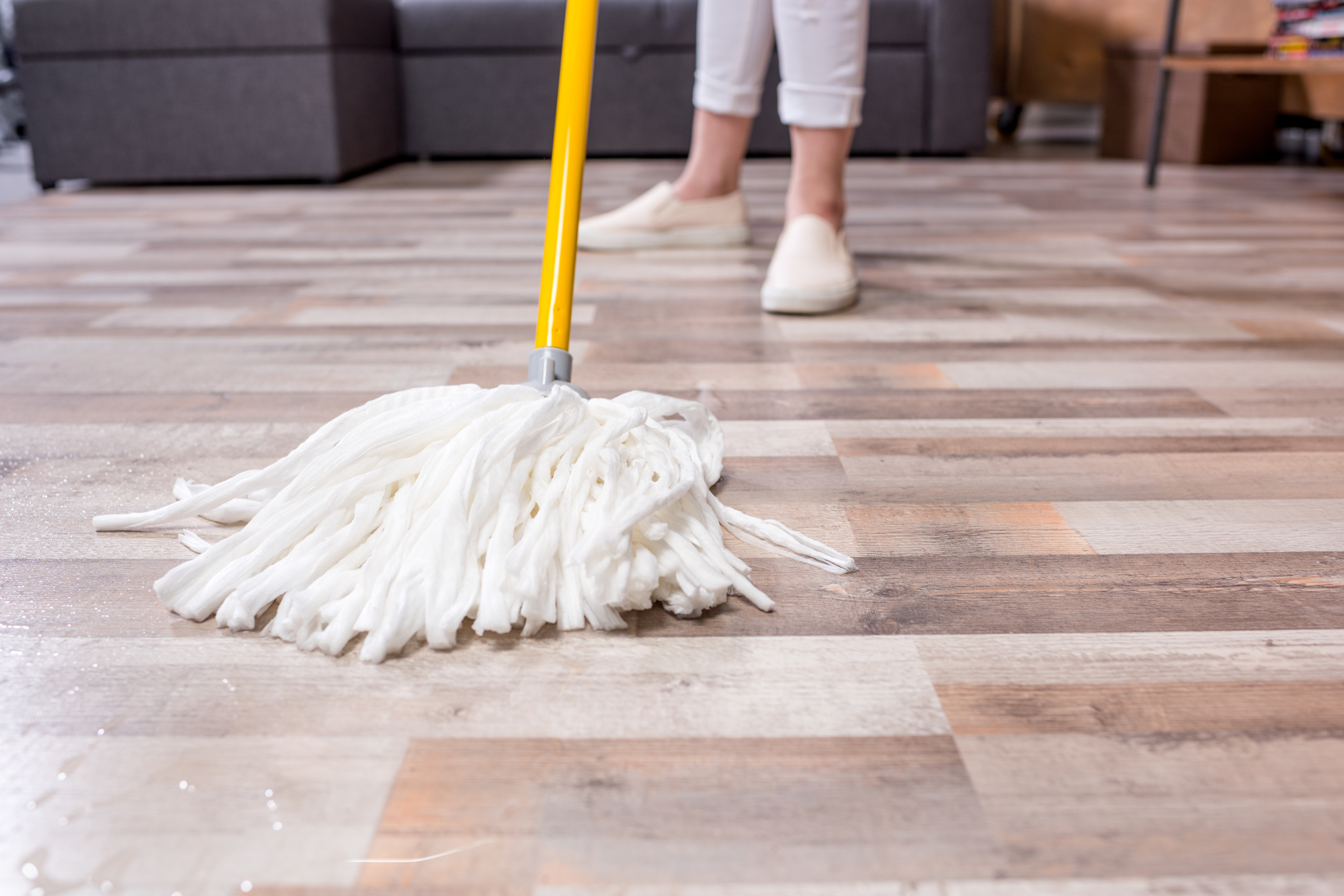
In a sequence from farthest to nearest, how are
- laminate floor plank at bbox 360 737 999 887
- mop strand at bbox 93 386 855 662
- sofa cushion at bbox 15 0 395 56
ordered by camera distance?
sofa cushion at bbox 15 0 395 56, mop strand at bbox 93 386 855 662, laminate floor plank at bbox 360 737 999 887

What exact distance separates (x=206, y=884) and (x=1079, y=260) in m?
1.36

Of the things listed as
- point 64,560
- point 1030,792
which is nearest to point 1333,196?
point 1030,792

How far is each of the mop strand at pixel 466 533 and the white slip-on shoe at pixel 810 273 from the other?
1.86ft

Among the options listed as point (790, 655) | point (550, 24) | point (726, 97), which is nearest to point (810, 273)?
point (726, 97)

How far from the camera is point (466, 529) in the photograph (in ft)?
1.66

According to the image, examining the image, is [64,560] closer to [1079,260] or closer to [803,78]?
[803,78]

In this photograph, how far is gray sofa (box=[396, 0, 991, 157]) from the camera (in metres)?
2.73

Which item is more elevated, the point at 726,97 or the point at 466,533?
the point at 726,97

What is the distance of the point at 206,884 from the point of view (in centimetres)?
35

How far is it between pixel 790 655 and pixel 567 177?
0.38 metres

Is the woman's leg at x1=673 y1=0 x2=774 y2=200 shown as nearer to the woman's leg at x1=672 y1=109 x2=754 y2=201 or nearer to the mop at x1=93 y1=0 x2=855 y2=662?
the woman's leg at x1=672 y1=109 x2=754 y2=201

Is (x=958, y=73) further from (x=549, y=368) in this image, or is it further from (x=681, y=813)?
(x=681, y=813)

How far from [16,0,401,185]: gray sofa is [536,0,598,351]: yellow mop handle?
5.82 ft

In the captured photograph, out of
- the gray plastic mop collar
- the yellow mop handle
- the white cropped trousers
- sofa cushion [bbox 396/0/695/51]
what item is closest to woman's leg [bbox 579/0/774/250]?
the white cropped trousers
